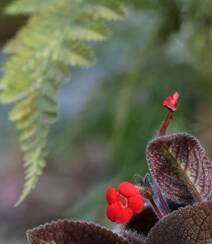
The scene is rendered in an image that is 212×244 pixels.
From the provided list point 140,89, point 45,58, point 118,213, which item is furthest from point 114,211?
point 140,89

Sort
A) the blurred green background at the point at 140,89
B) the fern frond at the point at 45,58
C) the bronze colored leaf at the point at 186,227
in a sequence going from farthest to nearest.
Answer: the blurred green background at the point at 140,89
the fern frond at the point at 45,58
the bronze colored leaf at the point at 186,227

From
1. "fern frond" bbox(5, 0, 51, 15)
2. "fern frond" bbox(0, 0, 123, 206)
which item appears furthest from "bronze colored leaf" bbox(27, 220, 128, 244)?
"fern frond" bbox(5, 0, 51, 15)

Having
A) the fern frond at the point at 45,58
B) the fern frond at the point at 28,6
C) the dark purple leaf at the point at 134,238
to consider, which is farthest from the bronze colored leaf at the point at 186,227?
the fern frond at the point at 28,6

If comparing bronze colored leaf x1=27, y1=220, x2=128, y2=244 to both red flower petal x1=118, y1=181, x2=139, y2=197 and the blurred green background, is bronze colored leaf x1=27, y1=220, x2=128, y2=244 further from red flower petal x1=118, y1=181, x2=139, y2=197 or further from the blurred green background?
the blurred green background

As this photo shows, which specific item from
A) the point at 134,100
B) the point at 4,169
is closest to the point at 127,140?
the point at 134,100

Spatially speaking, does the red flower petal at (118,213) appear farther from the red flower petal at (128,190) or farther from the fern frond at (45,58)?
the fern frond at (45,58)

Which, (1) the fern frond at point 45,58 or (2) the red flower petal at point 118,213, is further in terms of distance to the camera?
(1) the fern frond at point 45,58

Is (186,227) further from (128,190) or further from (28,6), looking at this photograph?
(28,6)

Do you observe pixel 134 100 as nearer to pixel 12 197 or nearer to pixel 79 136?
pixel 79 136

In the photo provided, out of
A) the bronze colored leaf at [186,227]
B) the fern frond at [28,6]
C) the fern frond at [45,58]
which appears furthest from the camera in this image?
the fern frond at [28,6]
